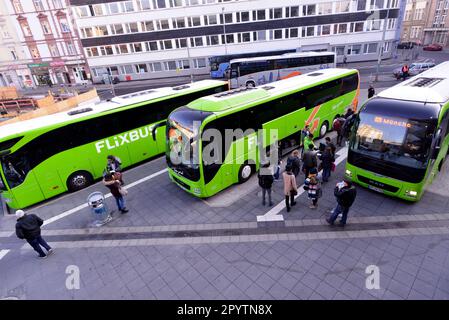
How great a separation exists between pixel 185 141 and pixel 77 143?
16.1 feet

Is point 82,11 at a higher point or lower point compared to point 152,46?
higher

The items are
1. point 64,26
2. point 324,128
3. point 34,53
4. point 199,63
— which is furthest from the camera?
point 34,53

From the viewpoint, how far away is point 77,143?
34.7 ft

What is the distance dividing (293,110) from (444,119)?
5.23 m

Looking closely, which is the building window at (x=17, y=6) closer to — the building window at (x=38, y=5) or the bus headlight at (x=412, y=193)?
the building window at (x=38, y=5)

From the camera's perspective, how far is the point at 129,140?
39.7 ft

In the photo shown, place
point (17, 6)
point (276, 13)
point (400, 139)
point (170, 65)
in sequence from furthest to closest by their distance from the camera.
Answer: point (170, 65) < point (17, 6) < point (276, 13) < point (400, 139)

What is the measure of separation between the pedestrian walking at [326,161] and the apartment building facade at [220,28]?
1301 inches

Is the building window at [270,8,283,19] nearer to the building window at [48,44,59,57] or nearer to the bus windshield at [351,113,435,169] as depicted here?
the building window at [48,44,59,57]

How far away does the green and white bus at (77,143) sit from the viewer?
30.8ft

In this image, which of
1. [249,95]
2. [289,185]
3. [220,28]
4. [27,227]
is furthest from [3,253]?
[220,28]

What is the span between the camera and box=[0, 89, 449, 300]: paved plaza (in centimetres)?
623

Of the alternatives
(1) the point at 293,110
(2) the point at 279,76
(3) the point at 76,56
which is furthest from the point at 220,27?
(1) the point at 293,110

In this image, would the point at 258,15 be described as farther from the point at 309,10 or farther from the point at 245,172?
the point at 245,172
